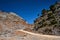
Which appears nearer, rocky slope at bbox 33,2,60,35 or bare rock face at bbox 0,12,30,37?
rocky slope at bbox 33,2,60,35

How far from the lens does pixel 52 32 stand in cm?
2719

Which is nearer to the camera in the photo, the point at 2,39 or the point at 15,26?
the point at 2,39

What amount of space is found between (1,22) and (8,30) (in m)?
3.03

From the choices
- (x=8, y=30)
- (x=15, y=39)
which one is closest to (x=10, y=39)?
(x=15, y=39)

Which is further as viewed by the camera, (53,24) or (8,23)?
(8,23)

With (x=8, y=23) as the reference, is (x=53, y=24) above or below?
below

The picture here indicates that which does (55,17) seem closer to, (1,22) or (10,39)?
(1,22)

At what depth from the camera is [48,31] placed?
28609 millimetres

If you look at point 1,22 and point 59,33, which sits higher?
point 1,22

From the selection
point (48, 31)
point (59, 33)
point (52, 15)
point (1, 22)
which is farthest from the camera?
point (52, 15)

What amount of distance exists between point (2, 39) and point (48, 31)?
956 centimetres

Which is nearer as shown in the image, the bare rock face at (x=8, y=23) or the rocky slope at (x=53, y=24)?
the rocky slope at (x=53, y=24)

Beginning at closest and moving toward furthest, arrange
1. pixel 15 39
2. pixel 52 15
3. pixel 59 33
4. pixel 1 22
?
pixel 15 39 → pixel 59 33 → pixel 1 22 → pixel 52 15

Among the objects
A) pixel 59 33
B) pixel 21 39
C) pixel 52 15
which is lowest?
pixel 21 39
